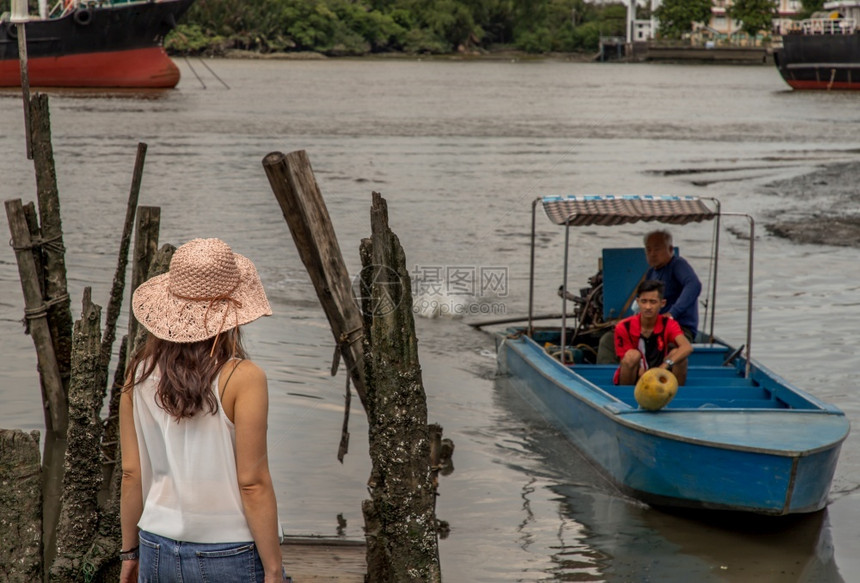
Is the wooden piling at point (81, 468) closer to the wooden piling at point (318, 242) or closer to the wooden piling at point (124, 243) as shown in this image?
the wooden piling at point (318, 242)

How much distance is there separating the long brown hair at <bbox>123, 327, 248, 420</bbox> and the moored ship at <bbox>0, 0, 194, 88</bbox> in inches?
2029

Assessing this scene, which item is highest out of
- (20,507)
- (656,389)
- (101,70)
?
(101,70)

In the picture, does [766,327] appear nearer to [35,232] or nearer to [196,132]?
[35,232]

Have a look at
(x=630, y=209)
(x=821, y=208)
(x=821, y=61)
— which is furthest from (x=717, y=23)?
(x=630, y=209)

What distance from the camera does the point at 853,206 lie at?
24281mm

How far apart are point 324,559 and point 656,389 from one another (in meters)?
2.80

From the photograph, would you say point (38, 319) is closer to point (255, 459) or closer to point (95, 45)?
point (255, 459)

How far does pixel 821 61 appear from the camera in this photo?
65.0 m

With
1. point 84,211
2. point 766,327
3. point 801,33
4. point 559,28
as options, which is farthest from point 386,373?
point 559,28

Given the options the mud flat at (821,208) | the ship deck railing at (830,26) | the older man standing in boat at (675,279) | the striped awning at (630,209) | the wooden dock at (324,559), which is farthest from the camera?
the ship deck railing at (830,26)

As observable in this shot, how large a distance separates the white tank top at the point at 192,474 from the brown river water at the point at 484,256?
383cm

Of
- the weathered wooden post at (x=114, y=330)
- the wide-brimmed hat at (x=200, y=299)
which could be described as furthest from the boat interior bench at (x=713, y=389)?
the wide-brimmed hat at (x=200, y=299)

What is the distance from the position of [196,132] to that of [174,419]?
36388 millimetres

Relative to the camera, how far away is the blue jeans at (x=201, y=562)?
3.32 m
